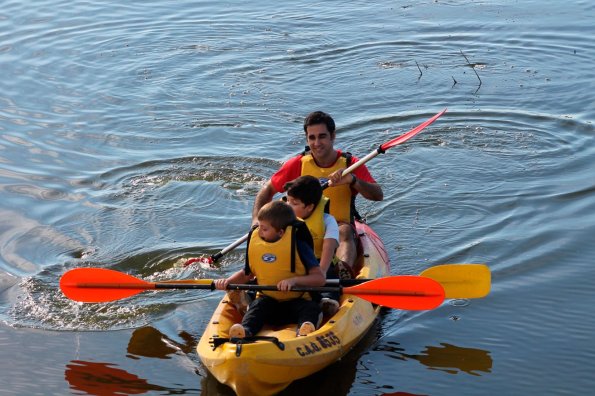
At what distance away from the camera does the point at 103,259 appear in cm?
879

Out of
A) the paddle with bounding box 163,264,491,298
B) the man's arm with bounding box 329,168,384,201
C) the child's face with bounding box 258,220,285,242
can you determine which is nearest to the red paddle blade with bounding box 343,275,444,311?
the paddle with bounding box 163,264,491,298

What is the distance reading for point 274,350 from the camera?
620 centimetres

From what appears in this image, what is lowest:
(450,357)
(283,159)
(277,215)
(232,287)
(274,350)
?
(450,357)

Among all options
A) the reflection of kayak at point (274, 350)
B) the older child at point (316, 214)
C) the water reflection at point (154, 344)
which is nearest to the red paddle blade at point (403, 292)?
the reflection of kayak at point (274, 350)

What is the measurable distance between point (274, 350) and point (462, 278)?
72.6 inches

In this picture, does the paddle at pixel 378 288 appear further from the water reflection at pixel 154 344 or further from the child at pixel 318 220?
the water reflection at pixel 154 344

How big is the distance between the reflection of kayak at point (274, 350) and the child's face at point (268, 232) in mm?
589

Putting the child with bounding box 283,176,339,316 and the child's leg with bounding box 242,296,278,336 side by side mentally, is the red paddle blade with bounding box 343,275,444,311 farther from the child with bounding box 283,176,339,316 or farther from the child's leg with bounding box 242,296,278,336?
the child's leg with bounding box 242,296,278,336

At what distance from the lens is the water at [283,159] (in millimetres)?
7176

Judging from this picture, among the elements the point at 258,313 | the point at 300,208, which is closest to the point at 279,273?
the point at 258,313

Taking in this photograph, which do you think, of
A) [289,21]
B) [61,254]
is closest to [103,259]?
[61,254]

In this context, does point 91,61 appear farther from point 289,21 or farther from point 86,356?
point 86,356

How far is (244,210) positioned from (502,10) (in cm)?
799

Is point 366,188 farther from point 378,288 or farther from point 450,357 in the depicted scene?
point 450,357
